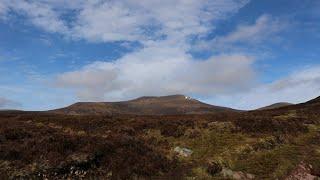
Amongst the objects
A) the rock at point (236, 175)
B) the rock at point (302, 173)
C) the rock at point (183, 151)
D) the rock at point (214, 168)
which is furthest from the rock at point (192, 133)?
the rock at point (302, 173)

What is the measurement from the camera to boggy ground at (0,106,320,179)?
24797 millimetres

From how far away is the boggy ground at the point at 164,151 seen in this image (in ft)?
81.4

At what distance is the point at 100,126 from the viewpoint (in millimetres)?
38500

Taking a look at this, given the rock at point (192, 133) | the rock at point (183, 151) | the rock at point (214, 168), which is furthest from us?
the rock at point (192, 133)

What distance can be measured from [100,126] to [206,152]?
12.1m

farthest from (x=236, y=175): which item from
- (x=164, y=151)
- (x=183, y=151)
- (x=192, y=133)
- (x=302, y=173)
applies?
(x=192, y=133)

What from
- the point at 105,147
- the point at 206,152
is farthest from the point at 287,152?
the point at 105,147

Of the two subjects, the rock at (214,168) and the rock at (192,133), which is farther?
the rock at (192,133)

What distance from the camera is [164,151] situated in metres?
29.7

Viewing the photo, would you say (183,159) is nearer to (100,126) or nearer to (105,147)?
(105,147)

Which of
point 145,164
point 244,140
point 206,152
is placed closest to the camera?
point 145,164

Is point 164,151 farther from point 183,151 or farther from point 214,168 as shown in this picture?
point 214,168

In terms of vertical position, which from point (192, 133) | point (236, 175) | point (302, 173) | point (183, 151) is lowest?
point (302, 173)

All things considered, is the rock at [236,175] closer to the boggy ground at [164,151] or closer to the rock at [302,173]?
the boggy ground at [164,151]
